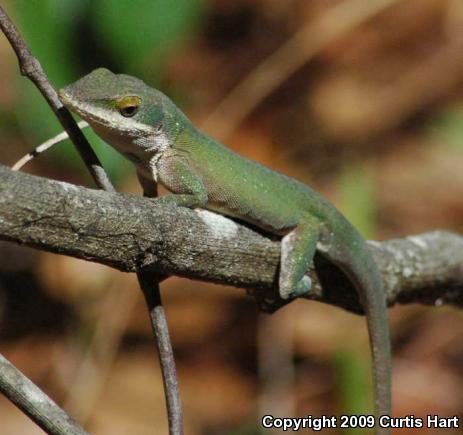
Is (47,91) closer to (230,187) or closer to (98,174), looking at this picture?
(98,174)

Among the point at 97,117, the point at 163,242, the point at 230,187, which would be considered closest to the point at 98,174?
the point at 163,242

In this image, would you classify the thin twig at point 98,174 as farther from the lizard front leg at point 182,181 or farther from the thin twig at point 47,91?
the lizard front leg at point 182,181

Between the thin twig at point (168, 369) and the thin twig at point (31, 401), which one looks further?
the thin twig at point (168, 369)

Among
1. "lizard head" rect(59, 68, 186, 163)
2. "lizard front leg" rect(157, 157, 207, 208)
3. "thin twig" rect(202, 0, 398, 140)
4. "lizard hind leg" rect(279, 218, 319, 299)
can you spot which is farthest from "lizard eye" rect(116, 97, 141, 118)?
"thin twig" rect(202, 0, 398, 140)

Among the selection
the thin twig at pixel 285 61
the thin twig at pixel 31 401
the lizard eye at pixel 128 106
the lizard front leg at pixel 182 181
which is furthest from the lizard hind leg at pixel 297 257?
the thin twig at pixel 285 61

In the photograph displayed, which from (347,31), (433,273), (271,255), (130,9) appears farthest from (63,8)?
(347,31)

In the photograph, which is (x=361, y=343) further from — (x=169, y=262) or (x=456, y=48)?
(x=456, y=48)
